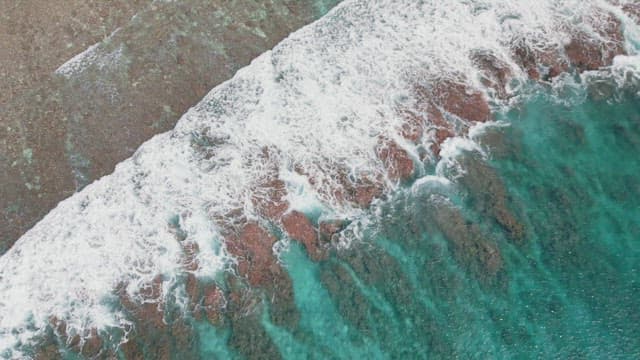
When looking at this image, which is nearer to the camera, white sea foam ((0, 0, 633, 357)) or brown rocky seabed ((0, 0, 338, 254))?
white sea foam ((0, 0, 633, 357))

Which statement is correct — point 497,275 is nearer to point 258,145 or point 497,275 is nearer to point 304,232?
point 304,232

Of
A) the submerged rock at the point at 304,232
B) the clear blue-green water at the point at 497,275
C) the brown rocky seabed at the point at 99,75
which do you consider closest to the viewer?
the clear blue-green water at the point at 497,275

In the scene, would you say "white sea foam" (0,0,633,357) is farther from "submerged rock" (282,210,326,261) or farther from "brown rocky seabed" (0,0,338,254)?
"brown rocky seabed" (0,0,338,254)

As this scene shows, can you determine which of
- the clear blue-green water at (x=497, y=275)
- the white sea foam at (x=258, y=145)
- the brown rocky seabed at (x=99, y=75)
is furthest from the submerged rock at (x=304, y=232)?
the brown rocky seabed at (x=99, y=75)

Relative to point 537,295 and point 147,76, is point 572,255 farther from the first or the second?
point 147,76

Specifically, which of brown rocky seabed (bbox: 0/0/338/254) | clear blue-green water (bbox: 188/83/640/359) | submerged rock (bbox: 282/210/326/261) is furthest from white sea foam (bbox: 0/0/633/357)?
clear blue-green water (bbox: 188/83/640/359)

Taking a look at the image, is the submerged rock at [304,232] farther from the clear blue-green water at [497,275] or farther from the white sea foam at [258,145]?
the white sea foam at [258,145]
